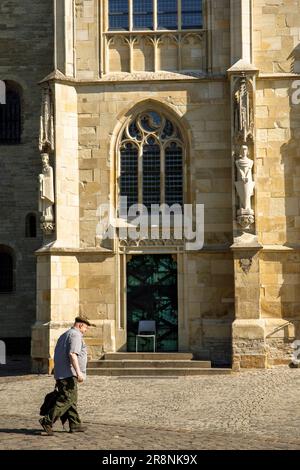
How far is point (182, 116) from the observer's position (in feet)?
74.2

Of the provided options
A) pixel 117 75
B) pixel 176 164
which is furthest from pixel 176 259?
pixel 117 75

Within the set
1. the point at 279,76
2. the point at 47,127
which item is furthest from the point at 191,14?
the point at 47,127

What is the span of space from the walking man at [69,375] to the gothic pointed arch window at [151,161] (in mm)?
10274

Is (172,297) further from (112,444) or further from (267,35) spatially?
(112,444)

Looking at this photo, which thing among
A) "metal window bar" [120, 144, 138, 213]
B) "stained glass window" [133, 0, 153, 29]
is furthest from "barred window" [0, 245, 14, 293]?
"stained glass window" [133, 0, 153, 29]

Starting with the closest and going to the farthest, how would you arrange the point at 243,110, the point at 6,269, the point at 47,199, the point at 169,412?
the point at 169,412 < the point at 243,110 < the point at 47,199 < the point at 6,269

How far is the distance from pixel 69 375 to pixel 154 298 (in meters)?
10.1

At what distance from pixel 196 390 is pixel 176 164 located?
6864mm

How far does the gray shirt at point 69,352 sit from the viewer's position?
501 inches

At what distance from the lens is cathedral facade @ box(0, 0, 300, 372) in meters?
21.9

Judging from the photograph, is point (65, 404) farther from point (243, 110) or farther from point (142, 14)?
point (142, 14)

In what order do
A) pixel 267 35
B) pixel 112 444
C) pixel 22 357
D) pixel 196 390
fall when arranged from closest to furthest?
pixel 112 444, pixel 196 390, pixel 267 35, pixel 22 357

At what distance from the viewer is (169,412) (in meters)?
15.2

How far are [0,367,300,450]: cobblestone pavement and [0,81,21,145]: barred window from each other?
9.24 meters
